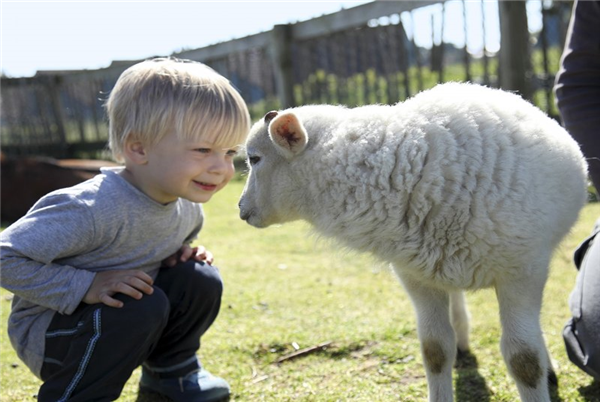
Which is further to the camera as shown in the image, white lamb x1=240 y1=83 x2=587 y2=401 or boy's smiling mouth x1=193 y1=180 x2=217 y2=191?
boy's smiling mouth x1=193 y1=180 x2=217 y2=191

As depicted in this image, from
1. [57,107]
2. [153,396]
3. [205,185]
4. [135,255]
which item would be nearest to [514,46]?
[205,185]

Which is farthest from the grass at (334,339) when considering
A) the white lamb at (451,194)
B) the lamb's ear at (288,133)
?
the lamb's ear at (288,133)

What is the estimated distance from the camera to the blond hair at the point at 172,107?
96.1 inches

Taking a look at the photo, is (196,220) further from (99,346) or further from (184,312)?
(99,346)

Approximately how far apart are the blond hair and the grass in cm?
54

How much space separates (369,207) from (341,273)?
202 cm

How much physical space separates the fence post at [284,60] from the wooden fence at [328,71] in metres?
0.01

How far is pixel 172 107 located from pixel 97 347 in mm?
920

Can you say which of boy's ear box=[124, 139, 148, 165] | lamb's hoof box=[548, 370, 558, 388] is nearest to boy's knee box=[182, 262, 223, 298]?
boy's ear box=[124, 139, 148, 165]

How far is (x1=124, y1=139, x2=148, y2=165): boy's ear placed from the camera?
2492 mm

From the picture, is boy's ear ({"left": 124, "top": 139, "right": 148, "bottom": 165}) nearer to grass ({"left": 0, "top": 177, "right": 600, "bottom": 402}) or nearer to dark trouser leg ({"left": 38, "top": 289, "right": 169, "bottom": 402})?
dark trouser leg ({"left": 38, "top": 289, "right": 169, "bottom": 402})

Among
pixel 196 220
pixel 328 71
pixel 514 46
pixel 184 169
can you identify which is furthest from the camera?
pixel 328 71

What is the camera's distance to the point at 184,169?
2424mm

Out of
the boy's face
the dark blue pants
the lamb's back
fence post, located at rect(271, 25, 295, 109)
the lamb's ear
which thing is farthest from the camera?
fence post, located at rect(271, 25, 295, 109)
